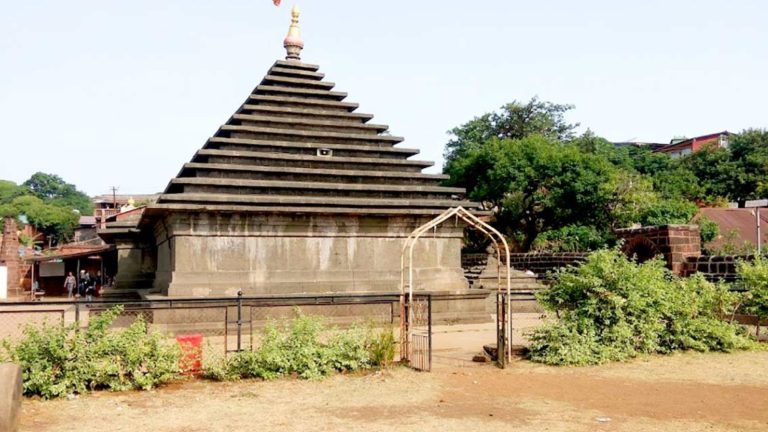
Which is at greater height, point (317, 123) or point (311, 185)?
point (317, 123)

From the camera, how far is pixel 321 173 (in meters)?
17.8

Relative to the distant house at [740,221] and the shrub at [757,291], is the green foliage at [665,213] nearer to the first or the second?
the distant house at [740,221]

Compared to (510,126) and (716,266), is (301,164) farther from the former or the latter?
(510,126)

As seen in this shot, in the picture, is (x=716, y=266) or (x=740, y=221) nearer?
(x=716, y=266)

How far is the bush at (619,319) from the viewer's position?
448 inches

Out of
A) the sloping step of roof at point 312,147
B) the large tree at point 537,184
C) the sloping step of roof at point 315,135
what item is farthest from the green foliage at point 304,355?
the large tree at point 537,184

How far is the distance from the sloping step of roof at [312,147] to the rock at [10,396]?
11227 millimetres

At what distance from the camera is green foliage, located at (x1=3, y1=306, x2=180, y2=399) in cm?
870

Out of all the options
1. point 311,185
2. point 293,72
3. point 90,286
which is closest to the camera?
point 311,185

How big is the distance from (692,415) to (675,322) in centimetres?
466

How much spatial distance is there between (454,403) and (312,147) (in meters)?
11.1

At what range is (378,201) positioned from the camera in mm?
17594

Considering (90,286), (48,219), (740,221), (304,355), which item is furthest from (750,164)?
(48,219)

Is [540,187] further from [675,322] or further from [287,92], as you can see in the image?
[675,322]
